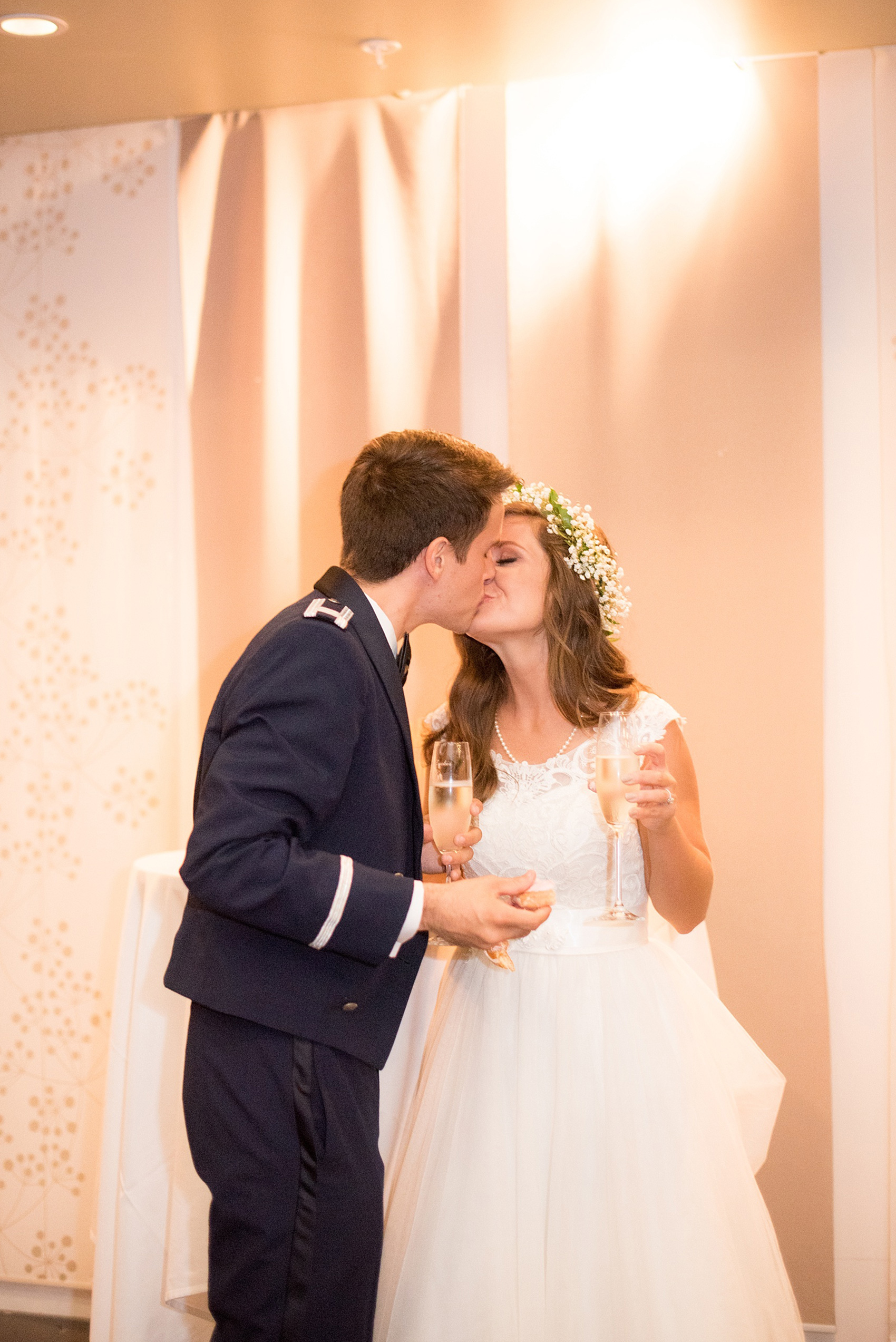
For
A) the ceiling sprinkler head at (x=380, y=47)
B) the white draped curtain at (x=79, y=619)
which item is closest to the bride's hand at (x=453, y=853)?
the white draped curtain at (x=79, y=619)

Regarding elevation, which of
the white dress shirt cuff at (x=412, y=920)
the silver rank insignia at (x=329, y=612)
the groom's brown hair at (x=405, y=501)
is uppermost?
the groom's brown hair at (x=405, y=501)

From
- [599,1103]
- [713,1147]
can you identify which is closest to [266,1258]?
[599,1103]

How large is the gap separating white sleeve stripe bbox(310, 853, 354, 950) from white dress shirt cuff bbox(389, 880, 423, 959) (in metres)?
0.11

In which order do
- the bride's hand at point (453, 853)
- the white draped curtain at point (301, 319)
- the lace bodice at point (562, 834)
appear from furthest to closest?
1. the white draped curtain at point (301, 319)
2. the lace bodice at point (562, 834)
3. the bride's hand at point (453, 853)

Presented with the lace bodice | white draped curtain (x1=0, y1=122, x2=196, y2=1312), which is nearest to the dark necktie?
the lace bodice

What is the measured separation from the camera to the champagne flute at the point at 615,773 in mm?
1997

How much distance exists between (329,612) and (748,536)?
1.66 metres

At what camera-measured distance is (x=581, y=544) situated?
2.61 metres

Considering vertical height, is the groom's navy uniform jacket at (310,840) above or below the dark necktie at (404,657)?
below

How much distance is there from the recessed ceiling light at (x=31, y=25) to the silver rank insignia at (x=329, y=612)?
73.1 inches

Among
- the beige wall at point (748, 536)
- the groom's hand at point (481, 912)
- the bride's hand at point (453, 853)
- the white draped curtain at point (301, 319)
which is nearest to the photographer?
the groom's hand at point (481, 912)

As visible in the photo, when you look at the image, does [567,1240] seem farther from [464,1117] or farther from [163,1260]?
[163,1260]

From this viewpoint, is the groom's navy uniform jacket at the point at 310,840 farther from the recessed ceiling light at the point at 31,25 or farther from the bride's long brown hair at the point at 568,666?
the recessed ceiling light at the point at 31,25

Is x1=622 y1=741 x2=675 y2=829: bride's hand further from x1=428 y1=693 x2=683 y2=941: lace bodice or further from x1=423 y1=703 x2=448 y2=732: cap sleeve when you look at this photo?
x1=423 y1=703 x2=448 y2=732: cap sleeve
